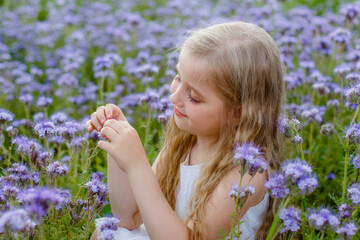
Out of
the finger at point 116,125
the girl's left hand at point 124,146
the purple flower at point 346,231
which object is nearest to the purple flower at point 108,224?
the girl's left hand at point 124,146

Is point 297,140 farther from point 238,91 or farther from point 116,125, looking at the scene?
point 116,125

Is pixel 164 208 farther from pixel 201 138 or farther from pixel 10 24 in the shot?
pixel 10 24

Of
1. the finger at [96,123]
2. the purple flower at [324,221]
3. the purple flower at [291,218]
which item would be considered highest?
the finger at [96,123]

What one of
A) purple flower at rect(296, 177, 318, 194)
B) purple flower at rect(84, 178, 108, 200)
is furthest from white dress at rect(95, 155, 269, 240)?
purple flower at rect(296, 177, 318, 194)

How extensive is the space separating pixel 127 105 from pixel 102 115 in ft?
5.75

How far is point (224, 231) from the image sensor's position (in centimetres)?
206

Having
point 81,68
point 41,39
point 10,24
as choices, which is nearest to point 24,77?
point 81,68

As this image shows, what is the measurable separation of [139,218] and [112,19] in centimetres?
445

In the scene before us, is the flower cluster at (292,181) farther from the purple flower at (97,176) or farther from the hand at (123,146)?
the purple flower at (97,176)

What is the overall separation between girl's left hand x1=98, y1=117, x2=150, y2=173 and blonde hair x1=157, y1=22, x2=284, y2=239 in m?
0.34

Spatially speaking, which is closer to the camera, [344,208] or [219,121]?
[344,208]

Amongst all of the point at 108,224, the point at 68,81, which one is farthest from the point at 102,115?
→ the point at 68,81

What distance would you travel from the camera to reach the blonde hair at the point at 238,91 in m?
2.16

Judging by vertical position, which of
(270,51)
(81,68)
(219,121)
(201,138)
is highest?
(270,51)
